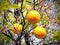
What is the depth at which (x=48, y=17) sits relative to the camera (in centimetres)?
100

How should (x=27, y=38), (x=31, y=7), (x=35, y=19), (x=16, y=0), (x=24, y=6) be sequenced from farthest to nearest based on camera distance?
(x=27, y=38) < (x=16, y=0) < (x=31, y=7) < (x=24, y=6) < (x=35, y=19)

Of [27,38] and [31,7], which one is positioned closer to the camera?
[31,7]

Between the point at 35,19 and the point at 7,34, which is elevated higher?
the point at 35,19

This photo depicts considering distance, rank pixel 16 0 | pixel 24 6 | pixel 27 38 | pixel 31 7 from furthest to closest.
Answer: pixel 27 38 → pixel 16 0 → pixel 31 7 → pixel 24 6

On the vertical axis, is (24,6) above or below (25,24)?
above

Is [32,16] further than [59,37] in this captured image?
No

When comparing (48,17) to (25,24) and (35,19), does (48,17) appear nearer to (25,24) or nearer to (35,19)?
(25,24)

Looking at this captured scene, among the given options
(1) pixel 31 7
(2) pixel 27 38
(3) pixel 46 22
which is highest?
(1) pixel 31 7

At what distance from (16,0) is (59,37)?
0.37 m

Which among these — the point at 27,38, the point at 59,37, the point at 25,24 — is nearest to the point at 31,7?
the point at 25,24

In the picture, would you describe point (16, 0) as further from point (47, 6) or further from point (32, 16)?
point (32, 16)

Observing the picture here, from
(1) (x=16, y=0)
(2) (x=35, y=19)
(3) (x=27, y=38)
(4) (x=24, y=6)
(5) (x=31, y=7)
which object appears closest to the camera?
(2) (x=35, y=19)

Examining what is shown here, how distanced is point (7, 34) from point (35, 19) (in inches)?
15.9

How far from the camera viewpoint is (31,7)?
858 millimetres
